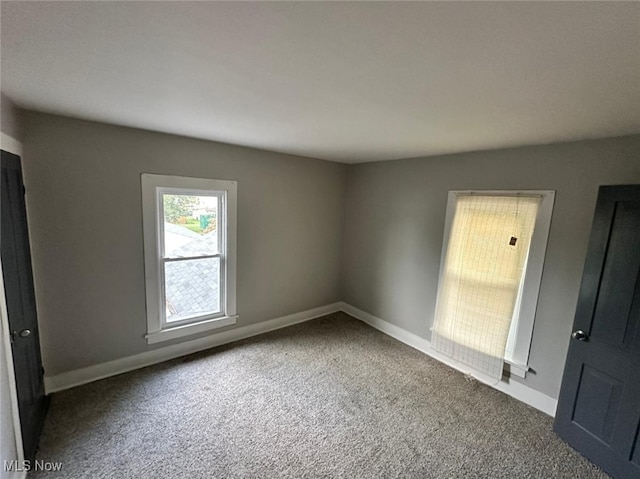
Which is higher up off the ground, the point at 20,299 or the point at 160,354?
the point at 20,299

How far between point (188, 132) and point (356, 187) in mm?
2378

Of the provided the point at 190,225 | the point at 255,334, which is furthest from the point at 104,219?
the point at 255,334

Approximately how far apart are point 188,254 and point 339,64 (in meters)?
2.56

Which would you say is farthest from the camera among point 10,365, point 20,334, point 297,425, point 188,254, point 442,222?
point 442,222

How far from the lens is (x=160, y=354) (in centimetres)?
294

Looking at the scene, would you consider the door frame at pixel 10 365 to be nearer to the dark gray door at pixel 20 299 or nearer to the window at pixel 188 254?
the dark gray door at pixel 20 299

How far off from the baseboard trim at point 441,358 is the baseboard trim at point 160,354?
2.53 feet

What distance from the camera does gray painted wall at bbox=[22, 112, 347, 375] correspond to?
2.24 meters

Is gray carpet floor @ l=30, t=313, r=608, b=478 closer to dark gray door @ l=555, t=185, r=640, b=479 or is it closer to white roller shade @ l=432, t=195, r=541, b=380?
dark gray door @ l=555, t=185, r=640, b=479

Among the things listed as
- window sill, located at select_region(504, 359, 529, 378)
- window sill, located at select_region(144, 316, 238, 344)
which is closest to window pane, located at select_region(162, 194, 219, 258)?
window sill, located at select_region(144, 316, 238, 344)

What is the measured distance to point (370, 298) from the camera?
161 inches

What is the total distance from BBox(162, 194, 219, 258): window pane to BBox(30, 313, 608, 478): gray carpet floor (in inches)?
46.7

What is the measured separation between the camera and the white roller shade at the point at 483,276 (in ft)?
8.45

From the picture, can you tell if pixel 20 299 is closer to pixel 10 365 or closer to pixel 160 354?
pixel 10 365
